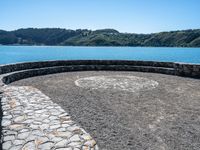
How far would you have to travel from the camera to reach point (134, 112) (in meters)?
7.42

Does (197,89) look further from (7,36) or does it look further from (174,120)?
(7,36)

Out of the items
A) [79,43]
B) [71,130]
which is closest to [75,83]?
[71,130]

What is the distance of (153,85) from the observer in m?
11.8

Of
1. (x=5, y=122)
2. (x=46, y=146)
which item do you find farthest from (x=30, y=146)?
(x=5, y=122)

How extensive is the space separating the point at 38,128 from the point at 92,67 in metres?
→ 13.3

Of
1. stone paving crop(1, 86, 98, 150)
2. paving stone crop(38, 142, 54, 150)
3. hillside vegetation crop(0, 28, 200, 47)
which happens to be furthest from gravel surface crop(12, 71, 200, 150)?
hillside vegetation crop(0, 28, 200, 47)

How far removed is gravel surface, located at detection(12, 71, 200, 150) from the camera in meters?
5.36

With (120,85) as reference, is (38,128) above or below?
above

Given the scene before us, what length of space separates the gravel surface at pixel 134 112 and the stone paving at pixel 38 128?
0.69m

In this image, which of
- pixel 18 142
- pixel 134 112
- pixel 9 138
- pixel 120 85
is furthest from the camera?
pixel 120 85

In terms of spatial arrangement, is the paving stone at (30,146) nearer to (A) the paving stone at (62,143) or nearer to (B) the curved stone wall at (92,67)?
(A) the paving stone at (62,143)

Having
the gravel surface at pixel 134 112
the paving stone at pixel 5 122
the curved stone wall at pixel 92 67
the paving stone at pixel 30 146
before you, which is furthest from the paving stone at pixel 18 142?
the curved stone wall at pixel 92 67

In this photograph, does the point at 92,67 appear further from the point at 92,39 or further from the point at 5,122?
the point at 92,39

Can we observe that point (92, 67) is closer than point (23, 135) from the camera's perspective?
No
